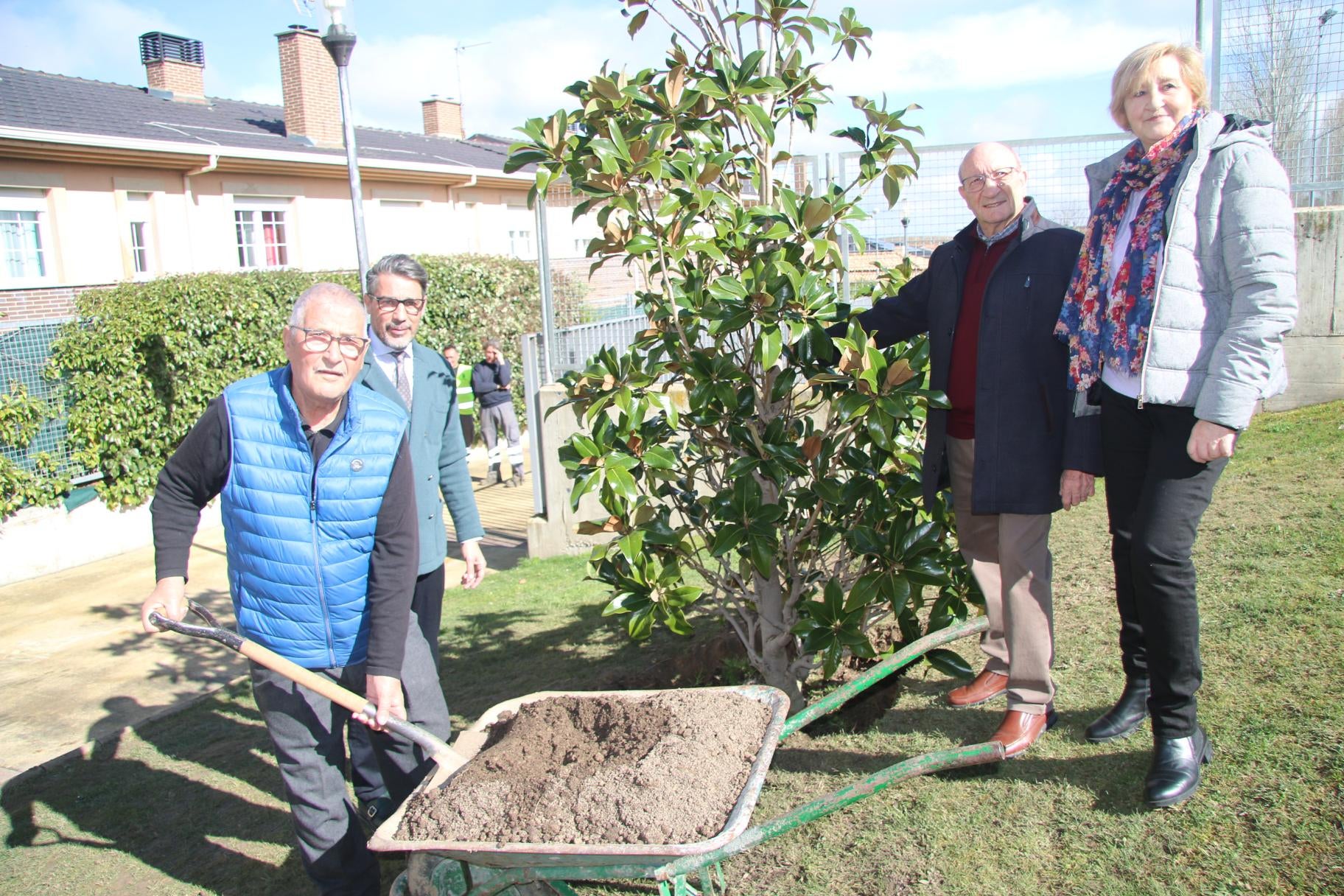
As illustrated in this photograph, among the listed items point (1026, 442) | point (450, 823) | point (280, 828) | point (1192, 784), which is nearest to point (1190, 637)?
point (1192, 784)

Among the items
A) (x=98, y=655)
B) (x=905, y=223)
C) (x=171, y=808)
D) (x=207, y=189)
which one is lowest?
(x=98, y=655)

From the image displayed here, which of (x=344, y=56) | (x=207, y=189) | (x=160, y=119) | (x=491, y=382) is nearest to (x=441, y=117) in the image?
(x=160, y=119)

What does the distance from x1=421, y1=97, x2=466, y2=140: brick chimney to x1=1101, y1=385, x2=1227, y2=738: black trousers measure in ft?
92.1

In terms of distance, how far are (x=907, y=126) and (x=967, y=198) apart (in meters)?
0.71

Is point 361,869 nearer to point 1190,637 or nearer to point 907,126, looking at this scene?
point 1190,637

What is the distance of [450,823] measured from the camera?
93.4 inches

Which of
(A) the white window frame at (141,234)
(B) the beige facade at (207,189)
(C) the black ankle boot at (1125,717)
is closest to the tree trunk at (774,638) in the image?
(C) the black ankle boot at (1125,717)

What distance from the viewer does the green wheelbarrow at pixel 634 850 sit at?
2.11 metres

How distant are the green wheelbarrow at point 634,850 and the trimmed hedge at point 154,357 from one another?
862cm

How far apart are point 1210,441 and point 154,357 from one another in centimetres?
1032

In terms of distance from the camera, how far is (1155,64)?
9.02 ft

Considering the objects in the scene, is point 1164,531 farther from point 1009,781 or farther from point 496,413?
point 496,413

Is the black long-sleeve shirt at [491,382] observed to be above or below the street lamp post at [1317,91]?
below

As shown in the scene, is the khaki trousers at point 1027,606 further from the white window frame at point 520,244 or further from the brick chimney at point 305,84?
the white window frame at point 520,244
